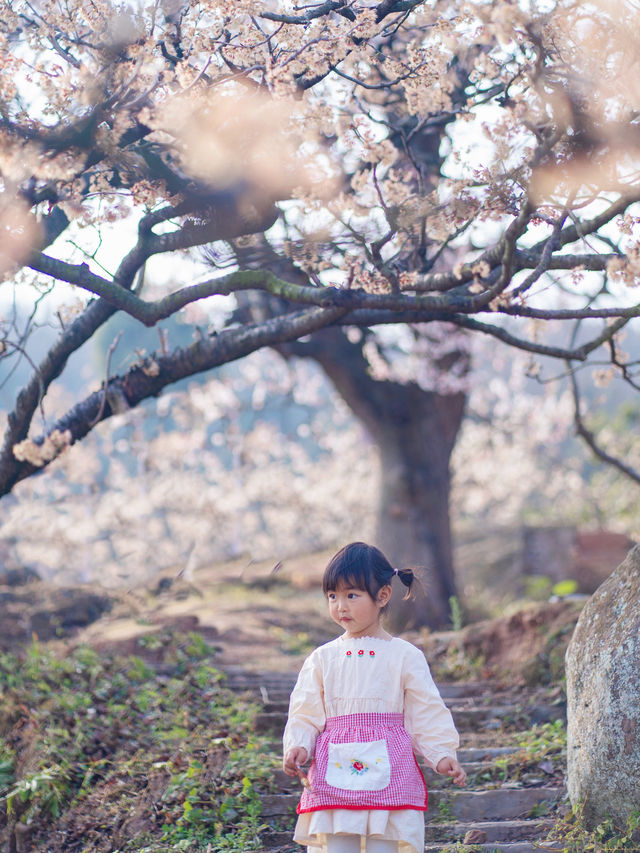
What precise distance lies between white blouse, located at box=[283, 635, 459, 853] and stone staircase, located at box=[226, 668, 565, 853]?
74 cm

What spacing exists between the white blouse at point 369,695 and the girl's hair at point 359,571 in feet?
0.85

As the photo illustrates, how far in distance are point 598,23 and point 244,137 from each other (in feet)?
6.61

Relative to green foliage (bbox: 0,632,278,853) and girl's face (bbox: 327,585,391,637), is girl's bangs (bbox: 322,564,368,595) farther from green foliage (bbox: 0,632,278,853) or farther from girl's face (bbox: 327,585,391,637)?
green foliage (bbox: 0,632,278,853)

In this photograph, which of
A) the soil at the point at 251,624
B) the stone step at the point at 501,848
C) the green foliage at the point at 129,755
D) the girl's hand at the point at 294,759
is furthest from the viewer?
the soil at the point at 251,624

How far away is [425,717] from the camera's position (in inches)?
124

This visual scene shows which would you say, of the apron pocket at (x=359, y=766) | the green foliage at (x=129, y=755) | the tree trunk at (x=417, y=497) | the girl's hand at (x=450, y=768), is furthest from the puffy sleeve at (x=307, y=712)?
the tree trunk at (x=417, y=497)

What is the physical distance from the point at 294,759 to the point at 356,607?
2.08 feet

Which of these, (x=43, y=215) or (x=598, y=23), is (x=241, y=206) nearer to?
(x=43, y=215)

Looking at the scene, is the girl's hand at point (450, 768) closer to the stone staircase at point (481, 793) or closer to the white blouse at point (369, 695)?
the white blouse at point (369, 695)

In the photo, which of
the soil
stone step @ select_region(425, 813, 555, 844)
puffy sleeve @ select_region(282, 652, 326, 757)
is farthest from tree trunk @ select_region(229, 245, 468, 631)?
puffy sleeve @ select_region(282, 652, 326, 757)

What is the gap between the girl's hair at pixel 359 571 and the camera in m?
3.20

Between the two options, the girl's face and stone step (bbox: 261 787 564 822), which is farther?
stone step (bbox: 261 787 564 822)

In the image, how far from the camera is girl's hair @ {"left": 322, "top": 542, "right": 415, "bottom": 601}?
10.5 feet

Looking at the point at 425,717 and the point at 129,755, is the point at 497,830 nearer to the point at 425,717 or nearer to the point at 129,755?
the point at 425,717
